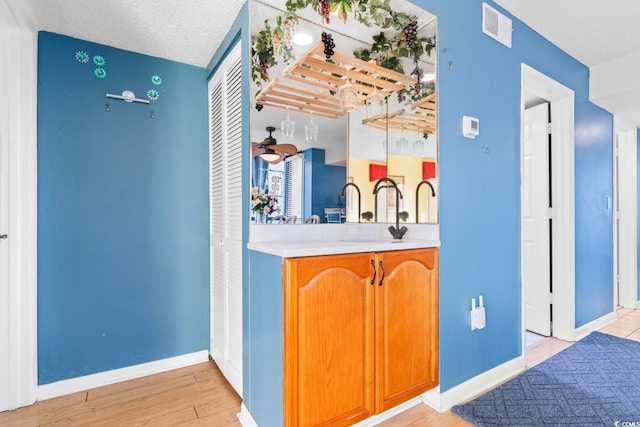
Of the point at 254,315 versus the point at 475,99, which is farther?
the point at 475,99

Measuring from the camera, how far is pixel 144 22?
192 centimetres

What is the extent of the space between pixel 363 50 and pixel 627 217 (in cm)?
400

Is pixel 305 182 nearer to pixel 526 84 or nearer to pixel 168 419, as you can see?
pixel 168 419

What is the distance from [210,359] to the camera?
2490 millimetres

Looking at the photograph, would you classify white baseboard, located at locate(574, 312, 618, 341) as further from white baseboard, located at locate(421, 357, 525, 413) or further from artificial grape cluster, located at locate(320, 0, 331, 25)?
artificial grape cluster, located at locate(320, 0, 331, 25)

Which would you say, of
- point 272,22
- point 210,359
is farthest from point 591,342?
point 272,22

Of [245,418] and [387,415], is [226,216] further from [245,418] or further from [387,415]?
[387,415]

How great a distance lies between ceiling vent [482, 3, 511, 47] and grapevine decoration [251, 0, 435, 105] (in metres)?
0.55

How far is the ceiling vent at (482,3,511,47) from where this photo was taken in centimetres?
211

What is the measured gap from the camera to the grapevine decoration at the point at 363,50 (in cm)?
168

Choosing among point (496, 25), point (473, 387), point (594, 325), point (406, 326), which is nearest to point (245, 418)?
point (406, 326)

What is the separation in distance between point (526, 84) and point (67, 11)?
3.12 metres

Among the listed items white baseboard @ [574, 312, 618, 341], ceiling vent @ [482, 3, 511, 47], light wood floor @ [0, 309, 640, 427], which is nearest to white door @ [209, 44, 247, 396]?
light wood floor @ [0, 309, 640, 427]

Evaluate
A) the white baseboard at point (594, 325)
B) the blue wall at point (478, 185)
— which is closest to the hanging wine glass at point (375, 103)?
the blue wall at point (478, 185)
